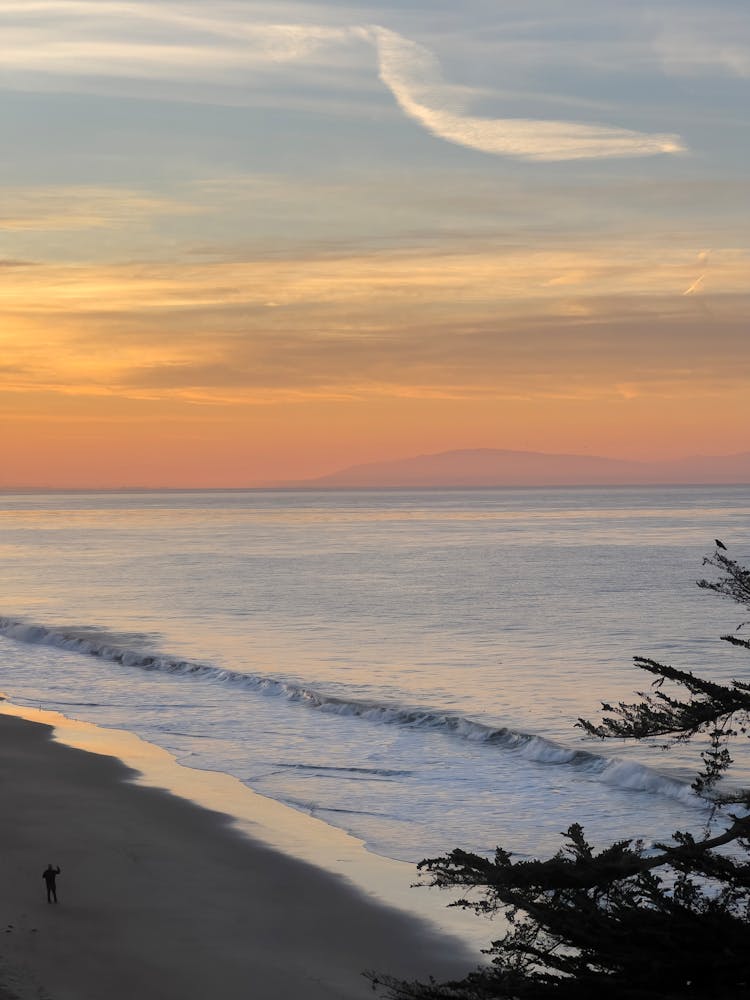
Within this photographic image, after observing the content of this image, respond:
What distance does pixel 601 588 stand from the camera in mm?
75750

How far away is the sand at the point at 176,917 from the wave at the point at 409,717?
7437mm

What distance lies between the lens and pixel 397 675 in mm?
41219

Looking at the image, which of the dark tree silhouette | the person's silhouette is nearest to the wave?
the person's silhouette

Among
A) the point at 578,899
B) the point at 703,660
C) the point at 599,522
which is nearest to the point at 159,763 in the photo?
the point at 578,899

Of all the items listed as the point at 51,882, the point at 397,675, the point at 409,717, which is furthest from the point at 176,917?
the point at 397,675

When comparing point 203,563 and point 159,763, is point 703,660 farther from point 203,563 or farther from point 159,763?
point 203,563

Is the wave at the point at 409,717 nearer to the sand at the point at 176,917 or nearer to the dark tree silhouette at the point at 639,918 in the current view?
the sand at the point at 176,917

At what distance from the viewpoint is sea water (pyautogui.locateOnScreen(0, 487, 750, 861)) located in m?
24.0

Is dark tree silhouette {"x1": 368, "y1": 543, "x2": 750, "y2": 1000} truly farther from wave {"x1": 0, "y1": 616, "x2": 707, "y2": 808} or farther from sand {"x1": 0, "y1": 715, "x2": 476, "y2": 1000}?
wave {"x1": 0, "y1": 616, "x2": 707, "y2": 808}

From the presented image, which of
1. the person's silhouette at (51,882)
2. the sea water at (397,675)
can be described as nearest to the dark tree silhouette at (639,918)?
the person's silhouette at (51,882)

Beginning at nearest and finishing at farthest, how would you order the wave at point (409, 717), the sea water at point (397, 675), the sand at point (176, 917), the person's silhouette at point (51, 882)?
1. the sand at point (176, 917)
2. the person's silhouette at point (51, 882)
3. the sea water at point (397, 675)
4. the wave at point (409, 717)

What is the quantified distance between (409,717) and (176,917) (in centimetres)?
1662

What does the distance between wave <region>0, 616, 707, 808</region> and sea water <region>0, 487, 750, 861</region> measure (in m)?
0.08

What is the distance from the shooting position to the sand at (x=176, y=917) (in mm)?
14516
